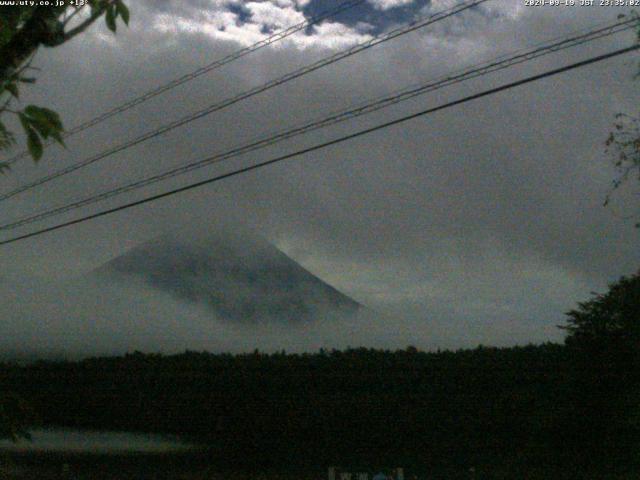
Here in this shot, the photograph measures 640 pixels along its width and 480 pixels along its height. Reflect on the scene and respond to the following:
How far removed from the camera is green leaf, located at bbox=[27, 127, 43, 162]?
3.24 m

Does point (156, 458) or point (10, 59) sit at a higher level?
point (10, 59)

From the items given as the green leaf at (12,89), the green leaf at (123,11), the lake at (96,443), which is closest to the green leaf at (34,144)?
the green leaf at (12,89)

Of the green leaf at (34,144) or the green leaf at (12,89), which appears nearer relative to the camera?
the green leaf at (34,144)

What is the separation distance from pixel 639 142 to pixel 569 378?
5484mm

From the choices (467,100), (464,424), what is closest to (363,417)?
(464,424)

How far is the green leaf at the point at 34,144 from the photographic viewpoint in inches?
128

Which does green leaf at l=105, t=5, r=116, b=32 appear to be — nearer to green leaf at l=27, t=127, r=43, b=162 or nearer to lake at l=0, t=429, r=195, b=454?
green leaf at l=27, t=127, r=43, b=162

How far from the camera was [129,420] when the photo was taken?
1905 centimetres

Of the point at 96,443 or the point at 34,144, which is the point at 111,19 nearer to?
the point at 34,144

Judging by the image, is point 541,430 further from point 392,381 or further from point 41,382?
point 41,382

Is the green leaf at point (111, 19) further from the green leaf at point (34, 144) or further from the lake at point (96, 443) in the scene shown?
the lake at point (96, 443)

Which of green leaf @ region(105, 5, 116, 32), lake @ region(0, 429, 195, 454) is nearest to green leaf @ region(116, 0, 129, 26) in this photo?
green leaf @ region(105, 5, 116, 32)

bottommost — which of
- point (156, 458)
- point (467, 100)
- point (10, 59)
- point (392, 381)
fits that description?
point (156, 458)

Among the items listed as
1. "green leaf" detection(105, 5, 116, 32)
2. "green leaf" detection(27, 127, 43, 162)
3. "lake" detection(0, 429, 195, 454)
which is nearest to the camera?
"green leaf" detection(27, 127, 43, 162)
